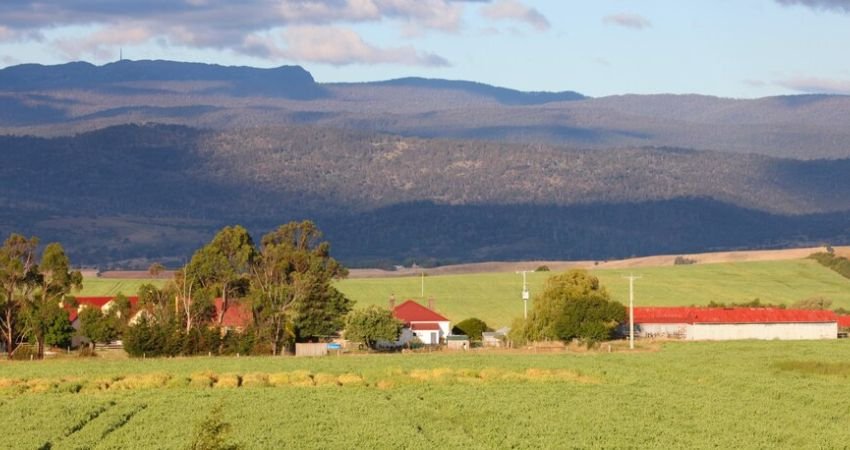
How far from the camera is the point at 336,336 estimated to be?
91688mm

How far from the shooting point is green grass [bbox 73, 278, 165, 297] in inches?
5013

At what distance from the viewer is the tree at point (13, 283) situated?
8088 centimetres

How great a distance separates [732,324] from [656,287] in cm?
3820

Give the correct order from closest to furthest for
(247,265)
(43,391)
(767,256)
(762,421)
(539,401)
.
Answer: (762,421), (539,401), (43,391), (247,265), (767,256)

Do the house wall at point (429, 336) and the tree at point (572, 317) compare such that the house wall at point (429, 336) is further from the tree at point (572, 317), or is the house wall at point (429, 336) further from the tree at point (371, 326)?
the tree at point (371, 326)

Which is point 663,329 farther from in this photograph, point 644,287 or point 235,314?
point 644,287

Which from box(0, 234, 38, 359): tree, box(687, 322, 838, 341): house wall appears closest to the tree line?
box(0, 234, 38, 359): tree

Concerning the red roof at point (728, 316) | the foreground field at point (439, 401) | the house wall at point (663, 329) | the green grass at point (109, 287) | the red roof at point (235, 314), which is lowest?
the foreground field at point (439, 401)

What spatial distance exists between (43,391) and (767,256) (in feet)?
465

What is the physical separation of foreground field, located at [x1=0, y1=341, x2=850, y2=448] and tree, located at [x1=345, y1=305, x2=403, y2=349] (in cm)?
1832

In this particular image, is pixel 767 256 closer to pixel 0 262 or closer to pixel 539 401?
pixel 0 262

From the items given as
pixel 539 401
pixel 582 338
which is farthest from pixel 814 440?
pixel 582 338

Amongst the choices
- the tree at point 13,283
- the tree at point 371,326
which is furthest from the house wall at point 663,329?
the tree at point 13,283

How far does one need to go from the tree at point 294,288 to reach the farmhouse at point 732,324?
1860 cm
